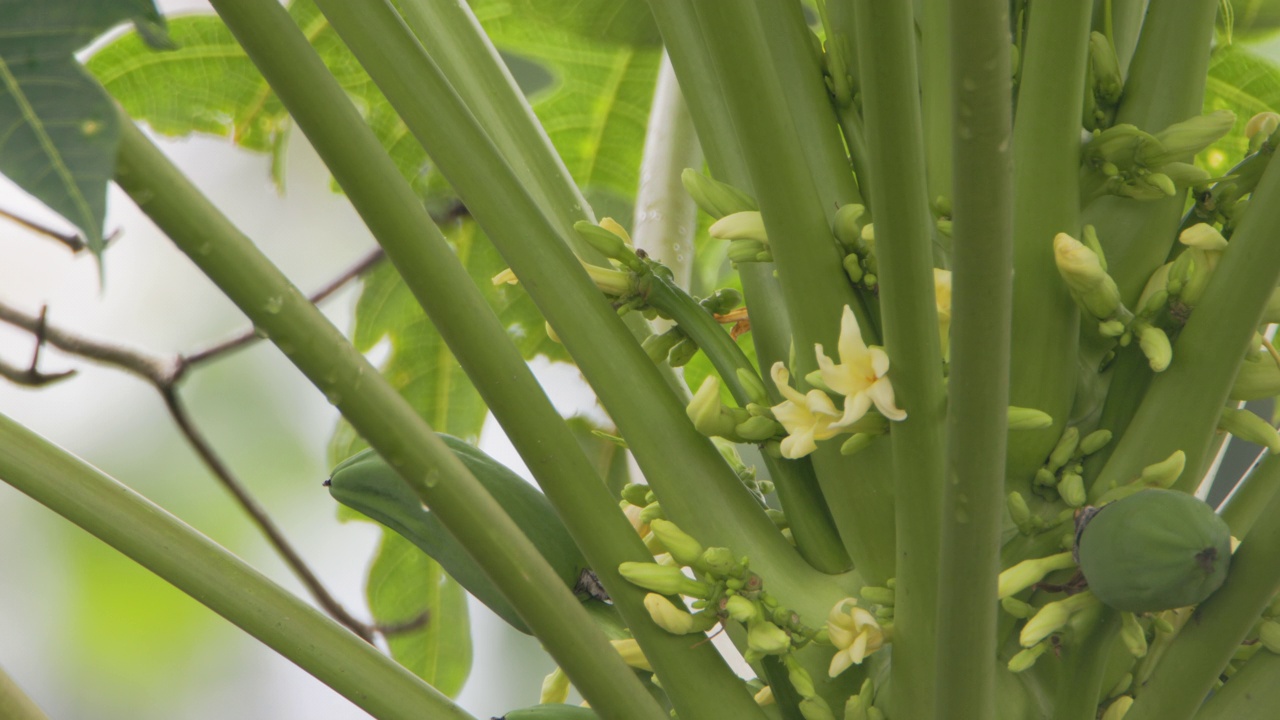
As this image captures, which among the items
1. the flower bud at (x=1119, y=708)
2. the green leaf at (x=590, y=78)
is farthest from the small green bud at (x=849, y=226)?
the green leaf at (x=590, y=78)

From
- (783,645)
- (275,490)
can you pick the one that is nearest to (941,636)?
(783,645)

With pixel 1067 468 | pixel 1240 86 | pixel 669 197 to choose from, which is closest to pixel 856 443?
pixel 1067 468

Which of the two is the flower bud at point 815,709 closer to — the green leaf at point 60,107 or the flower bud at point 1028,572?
the flower bud at point 1028,572

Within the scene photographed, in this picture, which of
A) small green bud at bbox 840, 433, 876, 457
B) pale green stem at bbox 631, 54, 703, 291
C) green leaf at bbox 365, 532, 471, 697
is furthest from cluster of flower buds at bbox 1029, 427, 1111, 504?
green leaf at bbox 365, 532, 471, 697

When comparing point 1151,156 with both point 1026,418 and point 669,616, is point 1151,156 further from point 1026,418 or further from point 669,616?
point 669,616

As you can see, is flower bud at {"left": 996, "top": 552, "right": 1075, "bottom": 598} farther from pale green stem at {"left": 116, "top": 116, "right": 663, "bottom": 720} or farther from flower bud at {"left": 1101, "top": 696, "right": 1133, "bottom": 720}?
pale green stem at {"left": 116, "top": 116, "right": 663, "bottom": 720}

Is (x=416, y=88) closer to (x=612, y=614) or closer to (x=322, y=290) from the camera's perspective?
(x=612, y=614)
